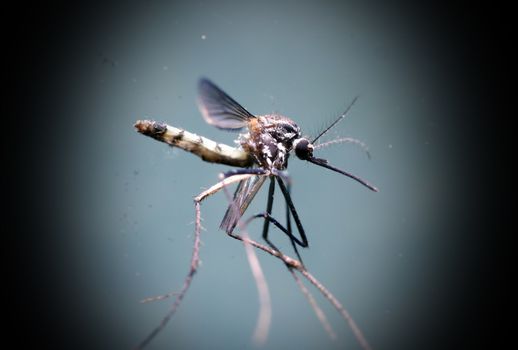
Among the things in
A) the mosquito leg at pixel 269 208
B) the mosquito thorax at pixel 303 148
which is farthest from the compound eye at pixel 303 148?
the mosquito leg at pixel 269 208

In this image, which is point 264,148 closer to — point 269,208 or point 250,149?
point 250,149

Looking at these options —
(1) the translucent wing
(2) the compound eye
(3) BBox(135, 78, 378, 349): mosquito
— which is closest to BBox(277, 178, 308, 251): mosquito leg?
(3) BBox(135, 78, 378, 349): mosquito

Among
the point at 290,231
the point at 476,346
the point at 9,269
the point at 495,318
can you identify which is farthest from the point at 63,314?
the point at 495,318

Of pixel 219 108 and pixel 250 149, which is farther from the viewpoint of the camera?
pixel 250 149

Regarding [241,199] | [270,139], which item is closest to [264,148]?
[270,139]

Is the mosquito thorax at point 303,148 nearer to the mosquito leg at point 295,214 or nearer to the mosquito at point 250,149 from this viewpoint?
the mosquito at point 250,149

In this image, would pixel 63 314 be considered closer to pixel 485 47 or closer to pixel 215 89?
pixel 215 89
